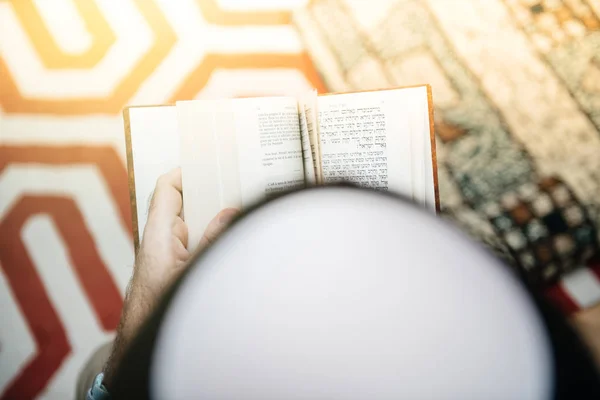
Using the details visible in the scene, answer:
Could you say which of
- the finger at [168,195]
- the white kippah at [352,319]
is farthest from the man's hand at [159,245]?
the white kippah at [352,319]

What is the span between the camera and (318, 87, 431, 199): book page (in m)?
0.63

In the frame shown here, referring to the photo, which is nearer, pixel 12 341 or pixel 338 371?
pixel 338 371

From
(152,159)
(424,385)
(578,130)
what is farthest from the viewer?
(578,130)

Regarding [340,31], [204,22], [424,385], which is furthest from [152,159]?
[424,385]

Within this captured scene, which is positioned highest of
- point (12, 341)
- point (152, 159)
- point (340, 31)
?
point (340, 31)

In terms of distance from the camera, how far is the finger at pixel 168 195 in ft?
2.01

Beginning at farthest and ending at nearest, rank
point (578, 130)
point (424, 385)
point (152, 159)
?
point (578, 130) < point (152, 159) < point (424, 385)

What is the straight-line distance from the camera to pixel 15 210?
0.86m

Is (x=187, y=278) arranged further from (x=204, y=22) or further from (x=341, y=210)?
(x=204, y=22)

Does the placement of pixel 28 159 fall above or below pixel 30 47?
below

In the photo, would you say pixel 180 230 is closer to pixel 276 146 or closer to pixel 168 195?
pixel 168 195

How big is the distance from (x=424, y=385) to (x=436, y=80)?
769mm

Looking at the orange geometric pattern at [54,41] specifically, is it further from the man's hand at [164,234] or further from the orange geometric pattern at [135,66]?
the man's hand at [164,234]

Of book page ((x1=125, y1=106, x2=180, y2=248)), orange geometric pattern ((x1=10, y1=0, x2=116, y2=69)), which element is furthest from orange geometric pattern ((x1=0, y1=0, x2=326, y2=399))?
book page ((x1=125, y1=106, x2=180, y2=248))
